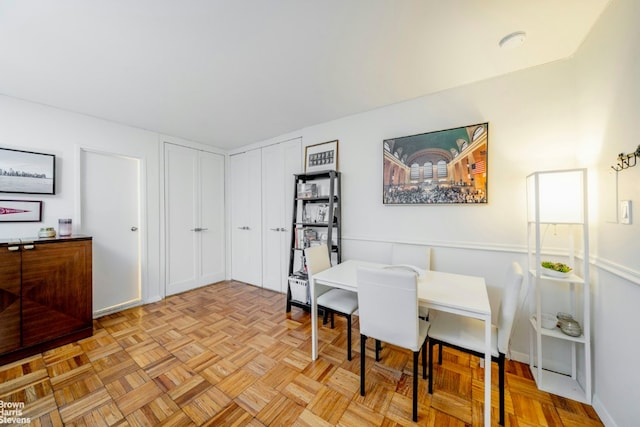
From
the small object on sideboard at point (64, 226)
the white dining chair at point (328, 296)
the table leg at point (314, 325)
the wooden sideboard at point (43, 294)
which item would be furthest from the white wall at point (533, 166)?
the small object on sideboard at point (64, 226)

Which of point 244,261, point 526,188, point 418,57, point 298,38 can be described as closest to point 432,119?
point 418,57

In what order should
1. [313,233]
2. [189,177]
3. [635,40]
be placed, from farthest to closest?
[189,177], [313,233], [635,40]

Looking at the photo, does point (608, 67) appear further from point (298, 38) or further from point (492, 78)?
point (298, 38)

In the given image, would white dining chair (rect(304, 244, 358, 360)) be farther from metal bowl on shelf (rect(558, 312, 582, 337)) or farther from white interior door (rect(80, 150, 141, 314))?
white interior door (rect(80, 150, 141, 314))

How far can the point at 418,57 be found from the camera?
1.81 metres

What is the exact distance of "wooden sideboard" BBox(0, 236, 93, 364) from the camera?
202 cm

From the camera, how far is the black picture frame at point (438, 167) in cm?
212

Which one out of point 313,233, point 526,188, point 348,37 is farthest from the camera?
point 313,233

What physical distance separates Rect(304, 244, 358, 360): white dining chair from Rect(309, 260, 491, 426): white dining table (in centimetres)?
14

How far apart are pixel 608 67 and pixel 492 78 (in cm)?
78

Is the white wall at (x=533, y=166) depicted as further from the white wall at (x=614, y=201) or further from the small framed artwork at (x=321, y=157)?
the small framed artwork at (x=321, y=157)

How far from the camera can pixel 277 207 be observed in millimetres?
3670

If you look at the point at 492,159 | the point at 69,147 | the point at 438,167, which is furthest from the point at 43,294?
the point at 492,159

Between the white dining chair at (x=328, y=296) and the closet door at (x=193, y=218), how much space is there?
2.52m
